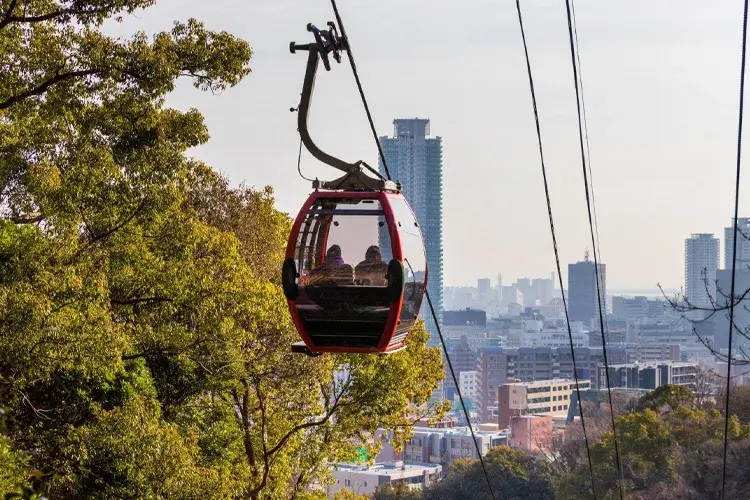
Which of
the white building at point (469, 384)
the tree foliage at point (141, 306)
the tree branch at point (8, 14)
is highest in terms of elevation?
the tree branch at point (8, 14)

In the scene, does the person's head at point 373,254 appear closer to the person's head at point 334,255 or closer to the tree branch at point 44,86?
the person's head at point 334,255

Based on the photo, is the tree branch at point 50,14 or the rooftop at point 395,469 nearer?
the tree branch at point 50,14

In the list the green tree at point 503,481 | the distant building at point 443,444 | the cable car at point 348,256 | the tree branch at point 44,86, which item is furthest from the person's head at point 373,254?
the distant building at point 443,444

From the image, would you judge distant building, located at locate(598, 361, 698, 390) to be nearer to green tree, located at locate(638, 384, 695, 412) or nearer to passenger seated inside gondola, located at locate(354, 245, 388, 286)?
green tree, located at locate(638, 384, 695, 412)

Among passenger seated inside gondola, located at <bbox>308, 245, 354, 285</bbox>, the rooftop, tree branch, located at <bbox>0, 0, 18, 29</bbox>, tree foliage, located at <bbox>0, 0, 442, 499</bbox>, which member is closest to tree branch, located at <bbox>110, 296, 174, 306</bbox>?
tree foliage, located at <bbox>0, 0, 442, 499</bbox>

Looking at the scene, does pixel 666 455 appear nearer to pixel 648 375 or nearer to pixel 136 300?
pixel 136 300

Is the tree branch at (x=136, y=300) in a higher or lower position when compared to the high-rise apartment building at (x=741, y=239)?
lower
